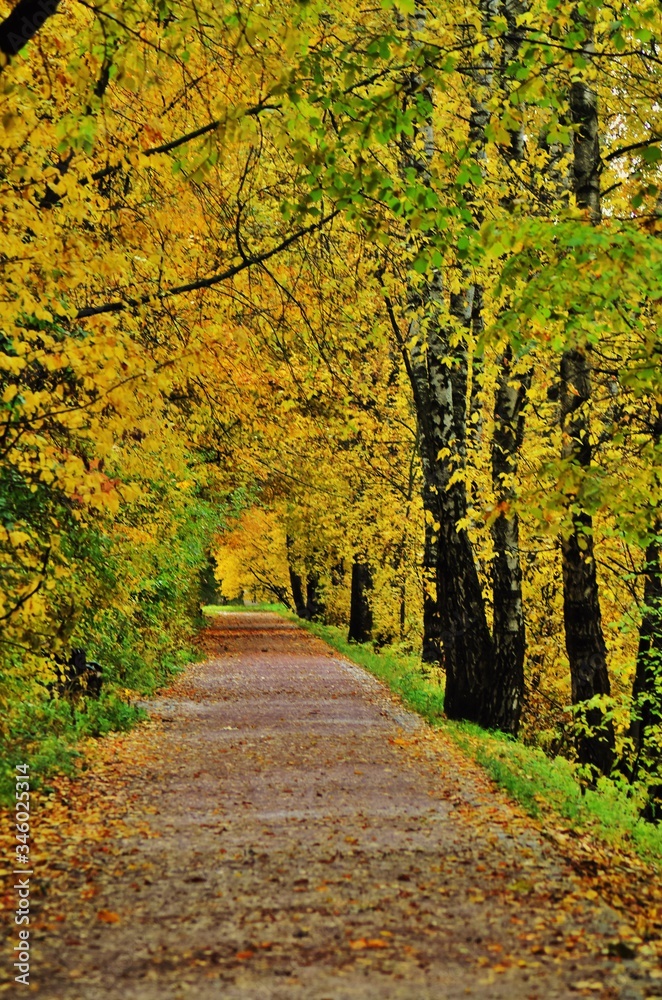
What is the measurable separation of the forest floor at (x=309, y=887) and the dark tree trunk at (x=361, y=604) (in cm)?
1888

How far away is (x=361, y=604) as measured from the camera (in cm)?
3234

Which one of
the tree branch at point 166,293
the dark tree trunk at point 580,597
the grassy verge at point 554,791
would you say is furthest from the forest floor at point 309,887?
the tree branch at point 166,293

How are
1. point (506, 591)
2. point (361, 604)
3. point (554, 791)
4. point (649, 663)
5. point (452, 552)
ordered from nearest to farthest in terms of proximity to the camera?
point (554, 791) → point (649, 663) → point (506, 591) → point (452, 552) → point (361, 604)

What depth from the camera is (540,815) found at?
9086 mm

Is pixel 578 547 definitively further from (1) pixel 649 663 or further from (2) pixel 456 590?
(2) pixel 456 590

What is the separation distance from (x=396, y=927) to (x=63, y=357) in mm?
4676

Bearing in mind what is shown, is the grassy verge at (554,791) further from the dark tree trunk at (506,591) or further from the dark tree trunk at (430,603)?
the dark tree trunk at (430,603)

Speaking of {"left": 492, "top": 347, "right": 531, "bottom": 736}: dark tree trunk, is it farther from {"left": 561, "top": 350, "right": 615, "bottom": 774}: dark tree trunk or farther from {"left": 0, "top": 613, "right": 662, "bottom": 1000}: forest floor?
{"left": 561, "top": 350, "right": 615, "bottom": 774}: dark tree trunk

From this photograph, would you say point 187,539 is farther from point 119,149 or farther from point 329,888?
point 329,888

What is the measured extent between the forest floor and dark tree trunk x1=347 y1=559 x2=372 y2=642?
62.0 feet

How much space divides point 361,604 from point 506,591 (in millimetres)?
17912

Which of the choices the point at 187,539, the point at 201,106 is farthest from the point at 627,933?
the point at 187,539

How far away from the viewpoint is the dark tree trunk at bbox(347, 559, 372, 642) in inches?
1248

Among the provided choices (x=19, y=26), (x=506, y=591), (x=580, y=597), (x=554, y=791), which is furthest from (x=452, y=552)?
(x=19, y=26)
